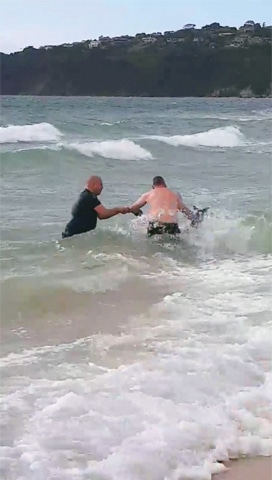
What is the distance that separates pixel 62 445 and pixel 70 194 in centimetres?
1022

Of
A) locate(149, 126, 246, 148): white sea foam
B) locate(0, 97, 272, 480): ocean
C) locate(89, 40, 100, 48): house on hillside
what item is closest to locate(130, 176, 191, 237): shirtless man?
locate(0, 97, 272, 480): ocean

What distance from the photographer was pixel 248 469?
3.45 m

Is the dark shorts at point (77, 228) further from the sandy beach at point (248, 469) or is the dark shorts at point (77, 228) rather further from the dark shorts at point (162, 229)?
the sandy beach at point (248, 469)

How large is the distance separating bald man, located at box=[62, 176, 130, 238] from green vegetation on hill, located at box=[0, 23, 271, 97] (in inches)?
2578

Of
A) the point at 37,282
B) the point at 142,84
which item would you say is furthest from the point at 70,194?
the point at 142,84

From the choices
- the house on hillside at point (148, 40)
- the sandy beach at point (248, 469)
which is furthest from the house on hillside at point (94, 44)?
the sandy beach at point (248, 469)

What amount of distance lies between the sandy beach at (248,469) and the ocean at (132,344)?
56mm

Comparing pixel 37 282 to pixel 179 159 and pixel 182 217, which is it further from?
pixel 179 159

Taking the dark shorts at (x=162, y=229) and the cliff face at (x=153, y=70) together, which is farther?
the cliff face at (x=153, y=70)

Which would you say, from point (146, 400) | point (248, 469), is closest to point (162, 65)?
point (146, 400)

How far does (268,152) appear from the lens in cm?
2242

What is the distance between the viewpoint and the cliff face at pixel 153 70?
75.3 m

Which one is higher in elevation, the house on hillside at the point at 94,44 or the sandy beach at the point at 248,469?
the house on hillside at the point at 94,44

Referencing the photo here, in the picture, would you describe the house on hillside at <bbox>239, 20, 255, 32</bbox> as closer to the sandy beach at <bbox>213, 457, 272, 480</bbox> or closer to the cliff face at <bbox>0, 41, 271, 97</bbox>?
the cliff face at <bbox>0, 41, 271, 97</bbox>
